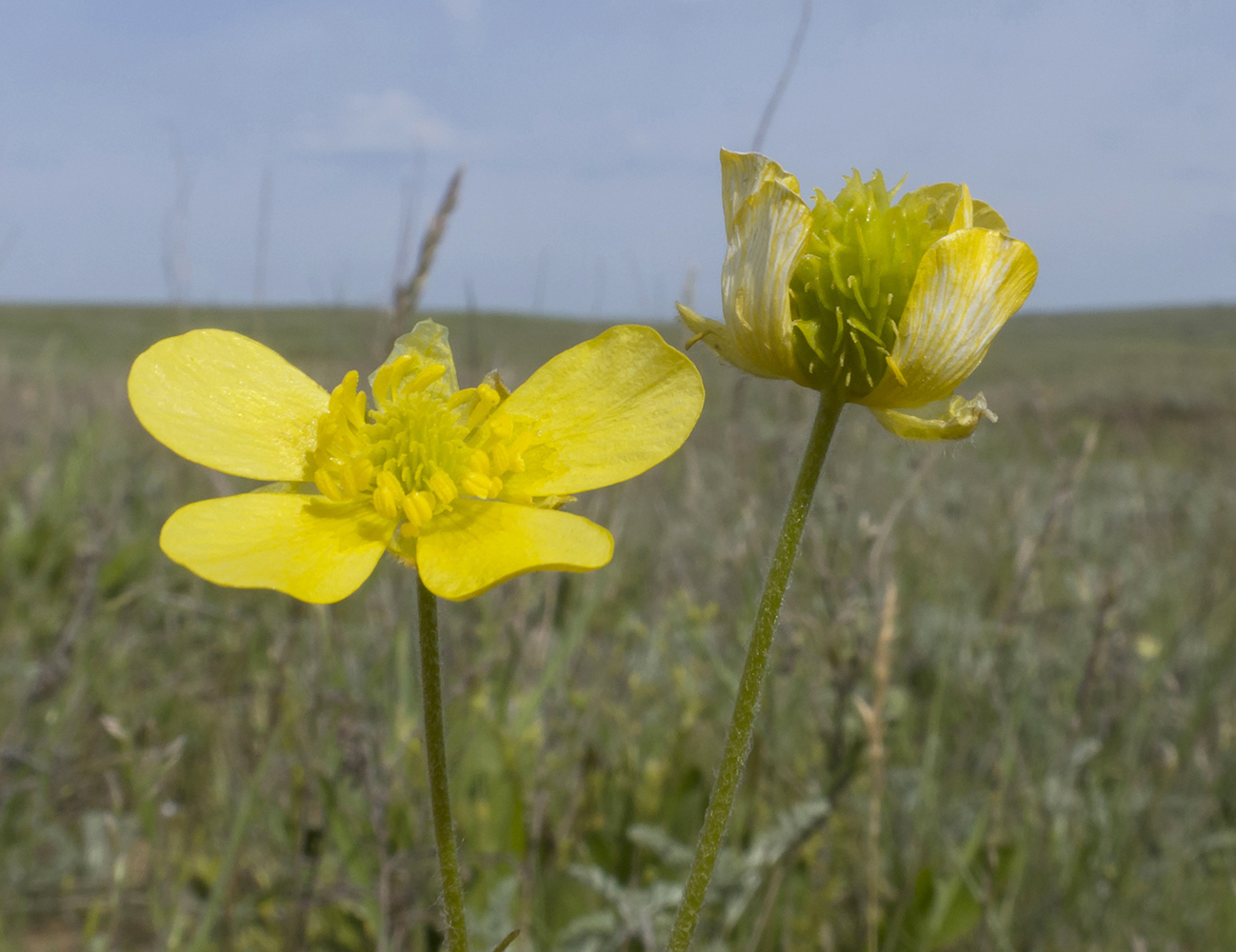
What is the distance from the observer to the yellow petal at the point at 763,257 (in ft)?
2.97

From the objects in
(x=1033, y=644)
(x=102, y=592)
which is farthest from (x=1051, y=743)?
(x=102, y=592)

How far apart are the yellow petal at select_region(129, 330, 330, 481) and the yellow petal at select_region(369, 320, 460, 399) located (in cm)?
10

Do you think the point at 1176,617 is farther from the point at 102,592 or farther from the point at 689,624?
the point at 102,592

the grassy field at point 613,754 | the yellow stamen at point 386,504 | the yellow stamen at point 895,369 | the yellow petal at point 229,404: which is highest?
the yellow stamen at point 895,369

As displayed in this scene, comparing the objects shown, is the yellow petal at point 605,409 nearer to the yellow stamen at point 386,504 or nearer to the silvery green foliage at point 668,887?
the yellow stamen at point 386,504

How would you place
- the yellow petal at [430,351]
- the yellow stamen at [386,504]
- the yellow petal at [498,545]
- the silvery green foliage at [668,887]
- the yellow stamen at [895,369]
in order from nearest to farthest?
the yellow petal at [498,545]
the yellow stamen at [895,369]
the yellow stamen at [386,504]
the yellow petal at [430,351]
the silvery green foliage at [668,887]

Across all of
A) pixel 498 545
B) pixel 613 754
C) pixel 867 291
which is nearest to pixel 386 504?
pixel 498 545

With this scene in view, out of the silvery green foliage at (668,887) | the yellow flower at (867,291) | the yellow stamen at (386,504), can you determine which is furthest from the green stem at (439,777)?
the silvery green foliage at (668,887)

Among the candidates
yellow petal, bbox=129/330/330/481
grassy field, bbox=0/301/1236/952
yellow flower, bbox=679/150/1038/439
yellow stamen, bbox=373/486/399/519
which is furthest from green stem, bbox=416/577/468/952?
grassy field, bbox=0/301/1236/952

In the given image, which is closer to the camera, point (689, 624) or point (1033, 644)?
point (689, 624)

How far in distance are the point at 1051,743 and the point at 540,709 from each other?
5.34ft

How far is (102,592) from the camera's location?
3.99m

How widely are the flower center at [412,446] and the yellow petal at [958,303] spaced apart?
1.33 ft

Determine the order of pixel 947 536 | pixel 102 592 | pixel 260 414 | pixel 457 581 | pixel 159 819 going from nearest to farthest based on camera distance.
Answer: pixel 457 581 < pixel 260 414 < pixel 159 819 < pixel 102 592 < pixel 947 536
